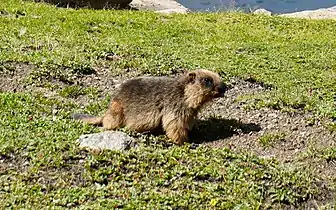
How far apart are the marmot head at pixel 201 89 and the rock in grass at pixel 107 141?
37.5 inches

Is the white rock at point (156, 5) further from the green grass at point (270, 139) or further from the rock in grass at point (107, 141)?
the rock in grass at point (107, 141)

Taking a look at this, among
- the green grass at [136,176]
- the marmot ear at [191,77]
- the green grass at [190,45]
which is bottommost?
the green grass at [136,176]

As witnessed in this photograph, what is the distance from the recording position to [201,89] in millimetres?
7145

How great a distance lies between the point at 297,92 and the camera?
8.84 metres

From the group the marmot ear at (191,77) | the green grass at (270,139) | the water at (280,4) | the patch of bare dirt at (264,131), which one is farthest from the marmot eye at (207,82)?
the water at (280,4)

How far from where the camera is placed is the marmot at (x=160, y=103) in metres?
7.08

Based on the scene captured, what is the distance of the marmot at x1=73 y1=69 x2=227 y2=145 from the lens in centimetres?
708

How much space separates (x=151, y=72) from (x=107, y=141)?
3.25 meters

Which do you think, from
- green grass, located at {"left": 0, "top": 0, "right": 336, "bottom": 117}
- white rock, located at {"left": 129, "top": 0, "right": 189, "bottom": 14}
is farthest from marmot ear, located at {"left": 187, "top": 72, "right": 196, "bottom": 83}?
white rock, located at {"left": 129, "top": 0, "right": 189, "bottom": 14}

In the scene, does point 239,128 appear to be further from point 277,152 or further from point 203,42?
point 203,42

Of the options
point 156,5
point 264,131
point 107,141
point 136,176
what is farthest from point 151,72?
point 156,5

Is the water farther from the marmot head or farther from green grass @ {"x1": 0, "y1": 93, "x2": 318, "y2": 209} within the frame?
green grass @ {"x1": 0, "y1": 93, "x2": 318, "y2": 209}

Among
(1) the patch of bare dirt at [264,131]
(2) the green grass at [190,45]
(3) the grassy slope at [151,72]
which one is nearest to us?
(3) the grassy slope at [151,72]

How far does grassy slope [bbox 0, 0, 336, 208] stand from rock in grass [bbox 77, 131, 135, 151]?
0.14 m
